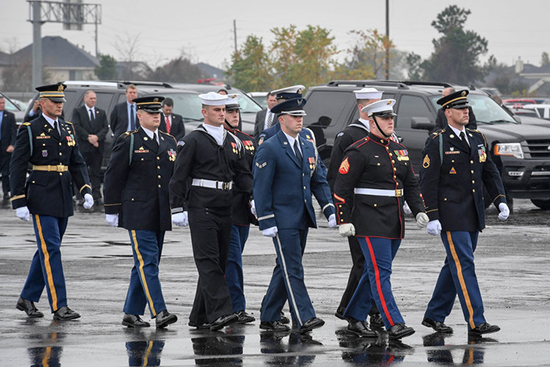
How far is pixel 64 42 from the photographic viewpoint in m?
140

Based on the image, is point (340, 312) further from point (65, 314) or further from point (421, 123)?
point (421, 123)

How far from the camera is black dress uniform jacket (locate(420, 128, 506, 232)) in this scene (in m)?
8.98

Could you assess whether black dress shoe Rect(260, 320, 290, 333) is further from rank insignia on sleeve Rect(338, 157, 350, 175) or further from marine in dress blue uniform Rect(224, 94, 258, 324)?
rank insignia on sleeve Rect(338, 157, 350, 175)

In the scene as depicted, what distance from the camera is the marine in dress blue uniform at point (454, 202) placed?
351 inches

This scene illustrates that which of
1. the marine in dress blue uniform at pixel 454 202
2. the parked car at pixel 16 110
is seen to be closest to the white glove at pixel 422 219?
the marine in dress blue uniform at pixel 454 202

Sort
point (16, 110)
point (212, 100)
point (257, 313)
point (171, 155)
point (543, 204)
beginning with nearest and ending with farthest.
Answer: point (212, 100) → point (171, 155) → point (257, 313) → point (543, 204) → point (16, 110)

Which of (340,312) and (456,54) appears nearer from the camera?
(340,312)

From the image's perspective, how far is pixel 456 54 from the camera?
108 meters

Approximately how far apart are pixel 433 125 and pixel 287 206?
33.0 ft

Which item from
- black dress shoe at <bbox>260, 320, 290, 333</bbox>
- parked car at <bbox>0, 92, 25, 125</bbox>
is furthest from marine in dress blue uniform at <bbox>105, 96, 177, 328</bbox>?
parked car at <bbox>0, 92, 25, 125</bbox>

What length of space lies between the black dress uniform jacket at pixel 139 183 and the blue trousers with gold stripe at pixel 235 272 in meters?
0.64

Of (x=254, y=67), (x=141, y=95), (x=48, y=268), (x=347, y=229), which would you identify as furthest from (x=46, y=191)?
(x=254, y=67)

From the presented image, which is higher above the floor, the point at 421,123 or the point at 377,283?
the point at 421,123

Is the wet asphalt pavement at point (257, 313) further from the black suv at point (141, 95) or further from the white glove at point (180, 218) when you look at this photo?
the black suv at point (141, 95)
